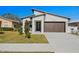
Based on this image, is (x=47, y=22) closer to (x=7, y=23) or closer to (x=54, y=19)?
(x=54, y=19)

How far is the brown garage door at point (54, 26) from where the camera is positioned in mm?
18045

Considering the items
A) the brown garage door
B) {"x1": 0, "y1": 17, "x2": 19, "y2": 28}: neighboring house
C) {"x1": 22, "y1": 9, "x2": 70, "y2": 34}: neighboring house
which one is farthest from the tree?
the brown garage door

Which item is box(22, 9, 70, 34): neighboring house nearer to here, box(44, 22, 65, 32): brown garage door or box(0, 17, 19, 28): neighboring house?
box(44, 22, 65, 32): brown garage door

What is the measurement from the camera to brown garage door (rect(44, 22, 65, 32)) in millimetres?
18045

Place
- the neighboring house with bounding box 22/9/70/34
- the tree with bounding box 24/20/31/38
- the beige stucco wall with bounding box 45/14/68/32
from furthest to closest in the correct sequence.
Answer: the neighboring house with bounding box 22/9/70/34 < the beige stucco wall with bounding box 45/14/68/32 < the tree with bounding box 24/20/31/38

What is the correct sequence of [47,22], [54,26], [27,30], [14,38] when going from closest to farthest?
[14,38] < [27,30] < [54,26] < [47,22]

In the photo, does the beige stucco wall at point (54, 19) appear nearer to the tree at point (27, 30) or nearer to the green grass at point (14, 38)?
the tree at point (27, 30)

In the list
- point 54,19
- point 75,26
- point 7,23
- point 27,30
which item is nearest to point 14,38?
point 27,30

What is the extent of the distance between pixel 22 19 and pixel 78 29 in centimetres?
481

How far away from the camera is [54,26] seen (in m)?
18.6

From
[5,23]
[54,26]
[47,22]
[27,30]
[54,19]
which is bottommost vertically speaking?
[27,30]

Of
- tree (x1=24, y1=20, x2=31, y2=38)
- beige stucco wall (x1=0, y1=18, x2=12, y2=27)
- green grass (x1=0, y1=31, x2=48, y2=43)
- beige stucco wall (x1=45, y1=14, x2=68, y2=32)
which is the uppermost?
beige stucco wall (x1=45, y1=14, x2=68, y2=32)

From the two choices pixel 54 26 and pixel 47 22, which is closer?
pixel 54 26
